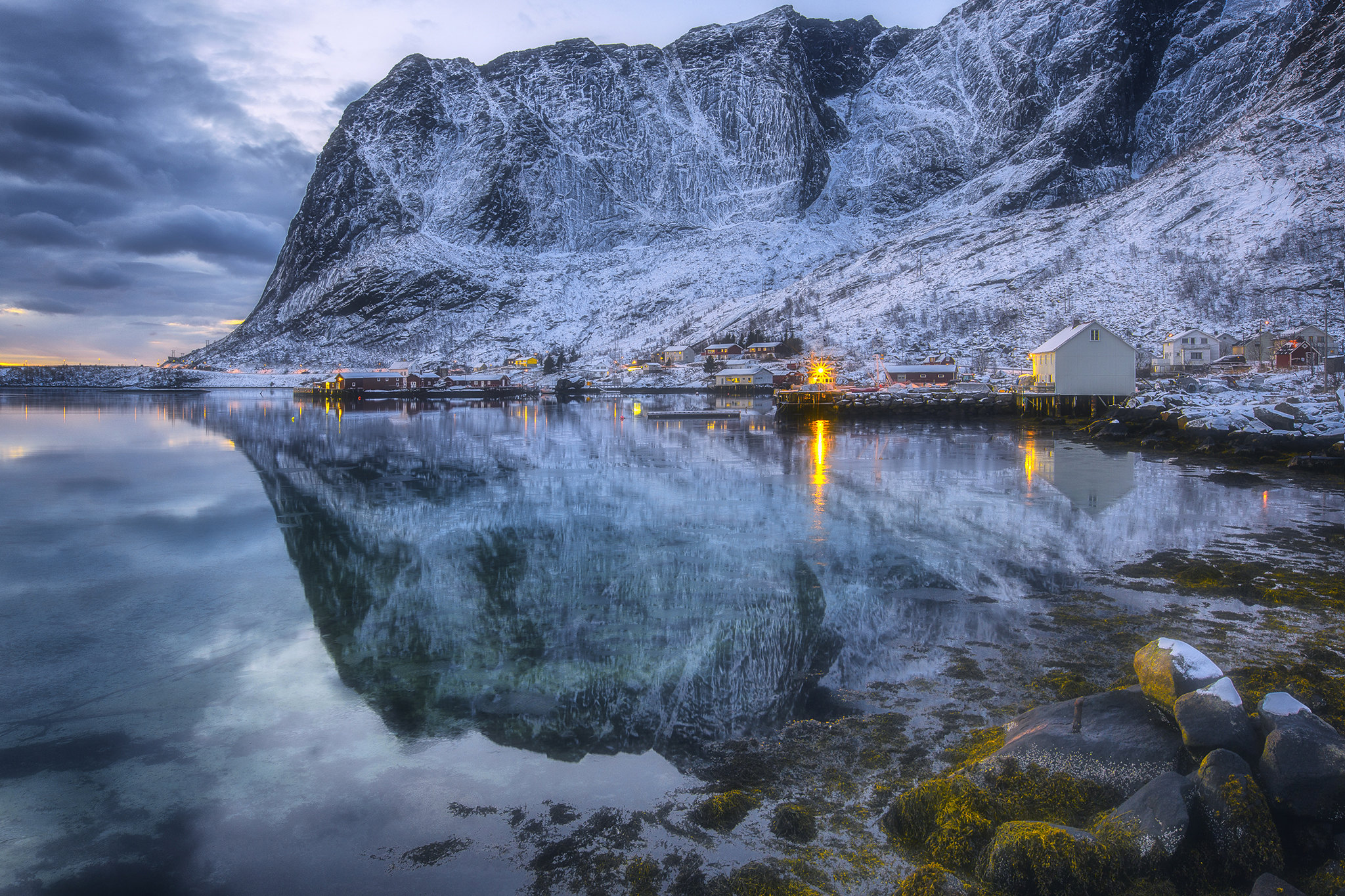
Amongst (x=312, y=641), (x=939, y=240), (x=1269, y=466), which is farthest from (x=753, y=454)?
(x=939, y=240)

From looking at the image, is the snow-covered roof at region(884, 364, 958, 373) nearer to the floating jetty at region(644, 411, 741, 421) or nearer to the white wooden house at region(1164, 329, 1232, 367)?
the white wooden house at region(1164, 329, 1232, 367)

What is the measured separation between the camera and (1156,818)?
15.4ft

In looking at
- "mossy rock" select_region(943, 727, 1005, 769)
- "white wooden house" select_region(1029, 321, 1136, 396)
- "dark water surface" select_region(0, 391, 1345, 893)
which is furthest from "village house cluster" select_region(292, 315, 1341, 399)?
"mossy rock" select_region(943, 727, 1005, 769)

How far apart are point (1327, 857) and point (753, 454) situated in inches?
1143

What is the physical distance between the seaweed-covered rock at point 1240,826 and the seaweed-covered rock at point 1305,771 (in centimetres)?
19

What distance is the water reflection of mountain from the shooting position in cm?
814

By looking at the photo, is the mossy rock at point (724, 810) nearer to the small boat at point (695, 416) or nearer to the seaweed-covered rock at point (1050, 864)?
the seaweed-covered rock at point (1050, 864)

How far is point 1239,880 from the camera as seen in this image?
4477mm

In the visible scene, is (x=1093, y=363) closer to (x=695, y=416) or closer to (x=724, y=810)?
(x=695, y=416)

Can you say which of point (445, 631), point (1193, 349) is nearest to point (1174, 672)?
point (445, 631)

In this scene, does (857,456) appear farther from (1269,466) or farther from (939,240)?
(939,240)

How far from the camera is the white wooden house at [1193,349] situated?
3076 inches

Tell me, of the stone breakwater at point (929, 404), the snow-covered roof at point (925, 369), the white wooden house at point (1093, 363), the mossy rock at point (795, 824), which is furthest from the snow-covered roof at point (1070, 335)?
the mossy rock at point (795, 824)

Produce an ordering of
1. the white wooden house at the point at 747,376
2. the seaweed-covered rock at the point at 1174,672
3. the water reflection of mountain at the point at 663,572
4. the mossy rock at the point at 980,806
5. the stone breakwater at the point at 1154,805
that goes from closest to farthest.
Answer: the stone breakwater at the point at 1154,805 < the mossy rock at the point at 980,806 < the seaweed-covered rock at the point at 1174,672 < the water reflection of mountain at the point at 663,572 < the white wooden house at the point at 747,376
